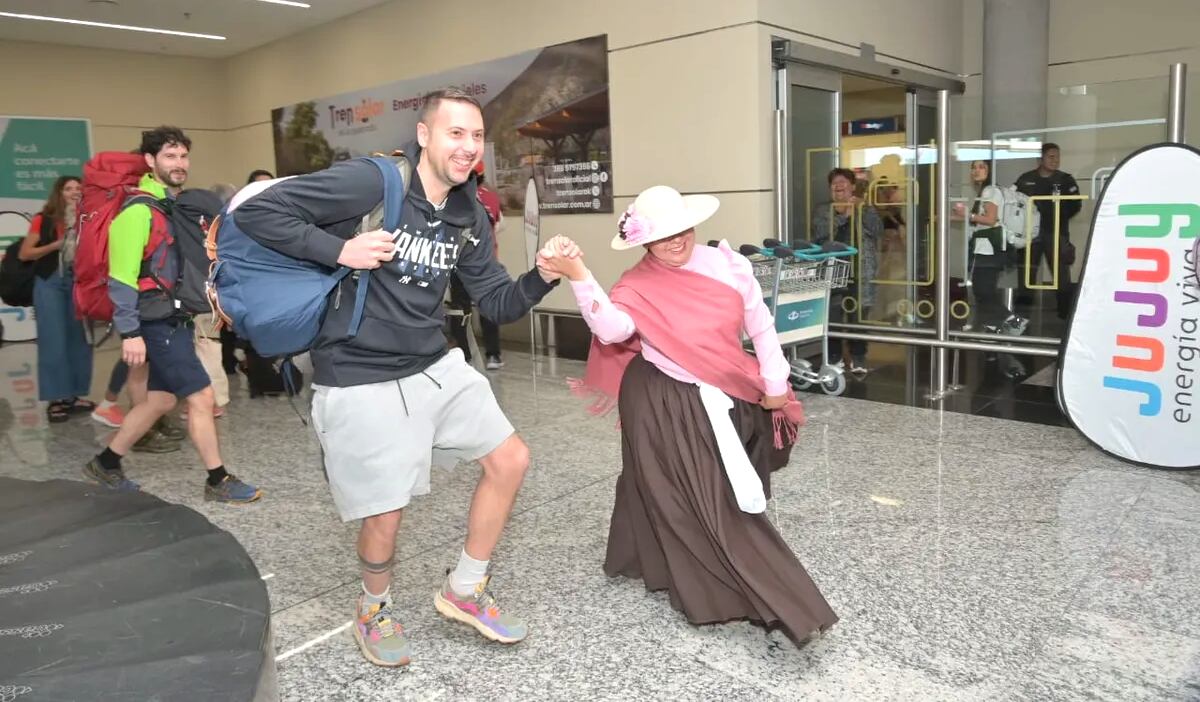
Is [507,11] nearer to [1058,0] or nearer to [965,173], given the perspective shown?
[965,173]

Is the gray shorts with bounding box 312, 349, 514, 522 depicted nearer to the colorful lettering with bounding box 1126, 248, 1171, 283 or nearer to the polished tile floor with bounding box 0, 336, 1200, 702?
the polished tile floor with bounding box 0, 336, 1200, 702

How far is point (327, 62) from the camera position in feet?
33.3

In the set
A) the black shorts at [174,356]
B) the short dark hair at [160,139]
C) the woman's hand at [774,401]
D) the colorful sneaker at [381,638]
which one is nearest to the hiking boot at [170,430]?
the black shorts at [174,356]

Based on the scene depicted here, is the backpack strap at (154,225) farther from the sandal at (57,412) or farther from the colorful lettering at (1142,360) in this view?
the colorful lettering at (1142,360)

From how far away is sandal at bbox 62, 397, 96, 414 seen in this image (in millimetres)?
6180

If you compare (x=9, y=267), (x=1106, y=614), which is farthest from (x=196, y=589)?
(x=9, y=267)

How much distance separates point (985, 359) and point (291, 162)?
27.5 ft

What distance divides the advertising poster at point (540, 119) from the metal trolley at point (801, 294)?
232cm

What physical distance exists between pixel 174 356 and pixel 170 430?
1.73 m

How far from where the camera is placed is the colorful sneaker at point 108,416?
5.70 metres

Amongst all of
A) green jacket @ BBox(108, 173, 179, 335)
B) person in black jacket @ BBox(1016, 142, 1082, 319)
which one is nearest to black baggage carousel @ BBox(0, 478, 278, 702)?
green jacket @ BBox(108, 173, 179, 335)

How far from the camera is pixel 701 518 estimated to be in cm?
263

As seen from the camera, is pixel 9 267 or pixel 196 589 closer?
pixel 196 589

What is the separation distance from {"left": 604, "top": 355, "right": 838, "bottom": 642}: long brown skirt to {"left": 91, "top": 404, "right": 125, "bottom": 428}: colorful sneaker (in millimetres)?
4311
